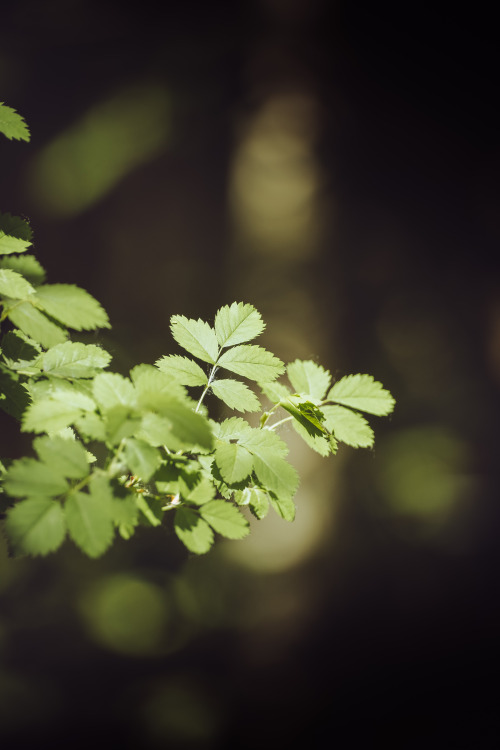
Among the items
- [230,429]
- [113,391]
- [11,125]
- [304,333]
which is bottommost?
[304,333]

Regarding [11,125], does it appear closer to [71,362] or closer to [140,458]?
[71,362]

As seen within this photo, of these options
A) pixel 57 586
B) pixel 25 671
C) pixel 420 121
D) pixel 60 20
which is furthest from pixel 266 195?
pixel 25 671

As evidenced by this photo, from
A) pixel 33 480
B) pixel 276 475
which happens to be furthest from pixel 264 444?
pixel 33 480

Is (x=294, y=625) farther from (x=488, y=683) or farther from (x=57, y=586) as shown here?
(x=57, y=586)

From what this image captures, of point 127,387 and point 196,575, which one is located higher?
point 127,387

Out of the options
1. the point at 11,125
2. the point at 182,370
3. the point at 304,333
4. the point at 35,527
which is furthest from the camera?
the point at 304,333
